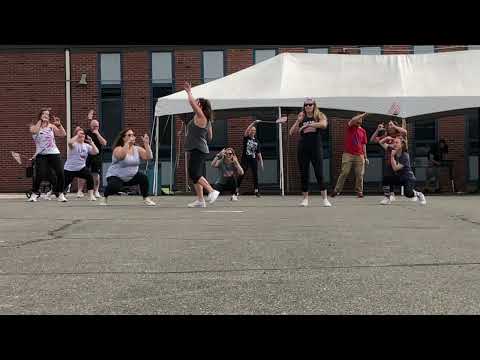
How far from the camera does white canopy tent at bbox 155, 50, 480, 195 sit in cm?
1474

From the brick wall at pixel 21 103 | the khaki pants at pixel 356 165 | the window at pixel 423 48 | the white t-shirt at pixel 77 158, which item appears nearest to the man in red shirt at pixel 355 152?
the khaki pants at pixel 356 165

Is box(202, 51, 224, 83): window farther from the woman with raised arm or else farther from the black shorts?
the woman with raised arm

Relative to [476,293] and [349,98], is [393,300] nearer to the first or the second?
[476,293]

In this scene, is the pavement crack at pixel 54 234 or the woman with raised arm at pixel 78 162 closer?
the pavement crack at pixel 54 234

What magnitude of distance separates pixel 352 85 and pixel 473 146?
5.78 metres

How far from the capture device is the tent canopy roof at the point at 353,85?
1474 cm

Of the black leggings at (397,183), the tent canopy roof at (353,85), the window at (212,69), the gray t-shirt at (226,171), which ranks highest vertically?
the window at (212,69)

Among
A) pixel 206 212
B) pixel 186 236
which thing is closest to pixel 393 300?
pixel 186 236

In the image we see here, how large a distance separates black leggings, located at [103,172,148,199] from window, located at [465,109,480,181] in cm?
1151

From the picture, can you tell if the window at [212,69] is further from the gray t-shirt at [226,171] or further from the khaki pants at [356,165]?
the gray t-shirt at [226,171]

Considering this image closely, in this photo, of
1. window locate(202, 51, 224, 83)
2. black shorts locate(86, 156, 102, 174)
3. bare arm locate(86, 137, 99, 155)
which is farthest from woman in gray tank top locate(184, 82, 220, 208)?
window locate(202, 51, 224, 83)

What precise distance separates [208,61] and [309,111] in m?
10.2

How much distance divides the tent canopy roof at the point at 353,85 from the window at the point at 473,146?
3.95 meters

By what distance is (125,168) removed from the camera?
10820 mm
